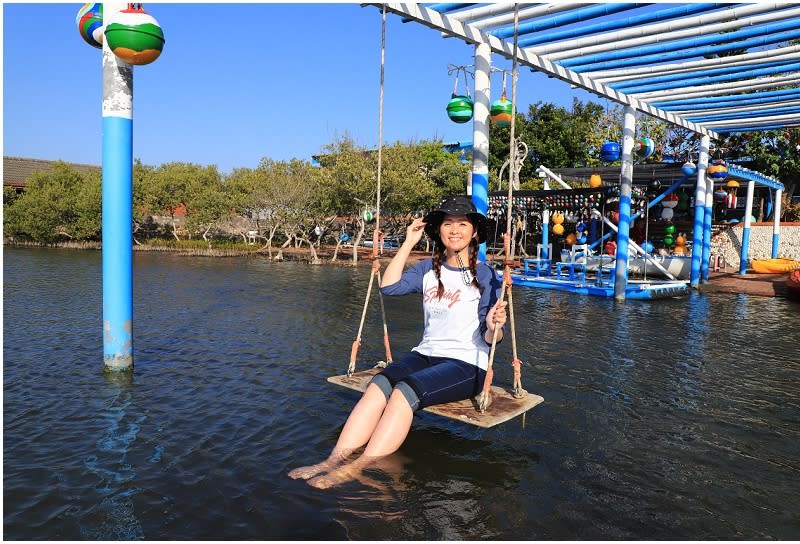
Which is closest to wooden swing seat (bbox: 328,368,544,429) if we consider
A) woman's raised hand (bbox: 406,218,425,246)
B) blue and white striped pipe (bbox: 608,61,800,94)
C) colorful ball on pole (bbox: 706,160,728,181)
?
woman's raised hand (bbox: 406,218,425,246)

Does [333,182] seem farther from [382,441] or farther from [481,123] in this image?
[382,441]

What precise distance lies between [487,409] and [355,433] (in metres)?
0.94

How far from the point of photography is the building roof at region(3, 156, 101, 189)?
41688 mm

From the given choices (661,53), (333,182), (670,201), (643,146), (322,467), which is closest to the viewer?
(322,467)

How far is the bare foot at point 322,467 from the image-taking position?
4.03 meters

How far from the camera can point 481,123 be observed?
8266 millimetres

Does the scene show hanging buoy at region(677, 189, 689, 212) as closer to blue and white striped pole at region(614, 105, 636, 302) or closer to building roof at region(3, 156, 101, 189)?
blue and white striped pole at region(614, 105, 636, 302)

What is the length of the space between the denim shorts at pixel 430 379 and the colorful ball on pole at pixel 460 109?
503cm

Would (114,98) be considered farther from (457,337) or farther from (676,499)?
(676,499)

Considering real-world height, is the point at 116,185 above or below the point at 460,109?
below

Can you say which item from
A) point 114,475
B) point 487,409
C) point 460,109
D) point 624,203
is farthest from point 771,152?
point 114,475

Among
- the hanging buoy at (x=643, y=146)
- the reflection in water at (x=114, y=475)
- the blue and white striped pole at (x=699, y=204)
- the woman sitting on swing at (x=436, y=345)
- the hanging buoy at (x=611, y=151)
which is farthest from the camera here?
the blue and white striped pole at (x=699, y=204)

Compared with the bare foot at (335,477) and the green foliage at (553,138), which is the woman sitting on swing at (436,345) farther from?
the green foliage at (553,138)

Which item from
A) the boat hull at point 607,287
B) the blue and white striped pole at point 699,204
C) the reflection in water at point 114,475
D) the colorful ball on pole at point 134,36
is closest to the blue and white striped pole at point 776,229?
the blue and white striped pole at point 699,204
